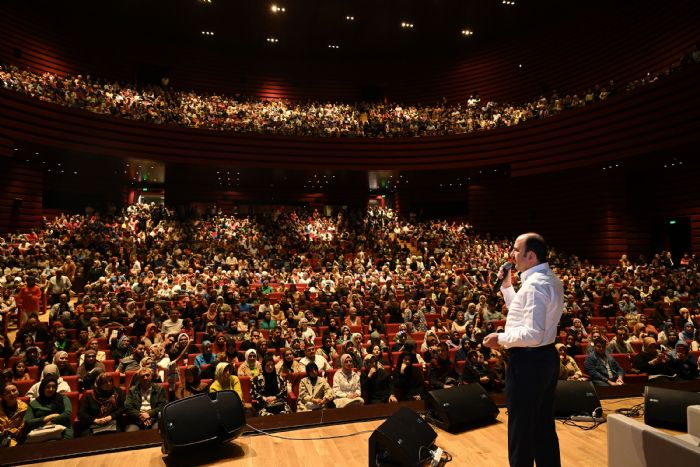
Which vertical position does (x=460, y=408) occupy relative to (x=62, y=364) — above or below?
below

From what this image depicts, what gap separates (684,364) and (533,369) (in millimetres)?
4706

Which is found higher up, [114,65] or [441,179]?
[114,65]

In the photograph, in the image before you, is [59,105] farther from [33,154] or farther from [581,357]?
[581,357]

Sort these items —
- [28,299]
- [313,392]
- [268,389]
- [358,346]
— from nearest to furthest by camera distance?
[313,392] < [268,389] < [358,346] < [28,299]

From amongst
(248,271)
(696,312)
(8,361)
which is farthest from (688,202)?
(8,361)

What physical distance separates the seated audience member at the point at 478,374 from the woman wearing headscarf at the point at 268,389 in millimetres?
1940

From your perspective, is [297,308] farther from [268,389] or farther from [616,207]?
[616,207]

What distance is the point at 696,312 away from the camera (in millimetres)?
7895

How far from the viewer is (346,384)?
4691mm

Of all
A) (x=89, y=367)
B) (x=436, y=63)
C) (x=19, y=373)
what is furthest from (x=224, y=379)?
(x=436, y=63)

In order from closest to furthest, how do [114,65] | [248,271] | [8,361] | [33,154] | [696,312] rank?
[8,361]
[696,312]
[248,271]
[33,154]
[114,65]

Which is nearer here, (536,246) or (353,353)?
(536,246)

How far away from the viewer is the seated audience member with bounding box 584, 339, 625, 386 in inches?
207

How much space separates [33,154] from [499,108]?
14.3 metres
